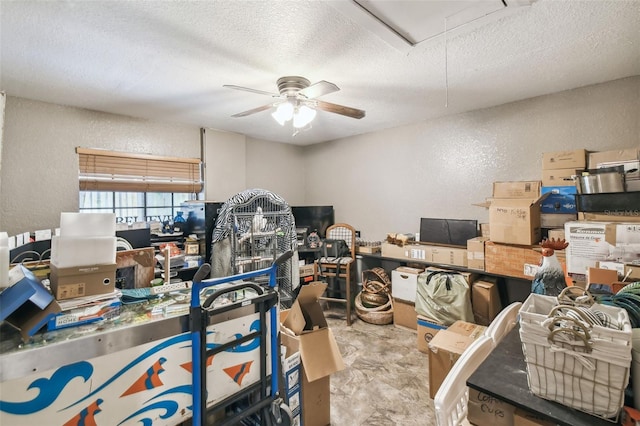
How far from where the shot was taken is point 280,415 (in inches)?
54.9

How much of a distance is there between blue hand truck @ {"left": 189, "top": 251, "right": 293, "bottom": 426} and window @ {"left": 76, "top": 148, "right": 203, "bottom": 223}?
8.87 feet

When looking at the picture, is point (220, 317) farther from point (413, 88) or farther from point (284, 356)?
point (413, 88)

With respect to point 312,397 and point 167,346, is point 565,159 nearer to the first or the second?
point 312,397

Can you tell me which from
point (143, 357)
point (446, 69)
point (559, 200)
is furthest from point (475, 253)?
point (143, 357)

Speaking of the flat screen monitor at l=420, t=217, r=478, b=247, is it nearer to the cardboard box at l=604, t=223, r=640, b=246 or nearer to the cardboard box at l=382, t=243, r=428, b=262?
the cardboard box at l=382, t=243, r=428, b=262

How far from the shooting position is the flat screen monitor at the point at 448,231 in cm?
329

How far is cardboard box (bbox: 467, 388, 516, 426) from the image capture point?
0.93m

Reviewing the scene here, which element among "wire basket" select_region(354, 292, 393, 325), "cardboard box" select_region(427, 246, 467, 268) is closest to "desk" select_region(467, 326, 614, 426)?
"cardboard box" select_region(427, 246, 467, 268)

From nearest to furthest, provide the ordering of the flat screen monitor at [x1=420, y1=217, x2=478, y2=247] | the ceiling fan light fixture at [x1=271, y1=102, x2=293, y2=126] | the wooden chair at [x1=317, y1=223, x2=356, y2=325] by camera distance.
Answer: the ceiling fan light fixture at [x1=271, y1=102, x2=293, y2=126], the flat screen monitor at [x1=420, y1=217, x2=478, y2=247], the wooden chair at [x1=317, y1=223, x2=356, y2=325]

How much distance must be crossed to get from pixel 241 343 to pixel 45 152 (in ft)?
10.3

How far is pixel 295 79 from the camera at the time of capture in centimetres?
233

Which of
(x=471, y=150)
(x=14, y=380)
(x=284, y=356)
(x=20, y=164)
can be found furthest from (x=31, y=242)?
(x=471, y=150)

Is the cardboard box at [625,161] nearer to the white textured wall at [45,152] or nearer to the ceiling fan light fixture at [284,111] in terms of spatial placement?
the ceiling fan light fixture at [284,111]

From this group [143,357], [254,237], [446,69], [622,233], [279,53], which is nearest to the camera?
[143,357]
